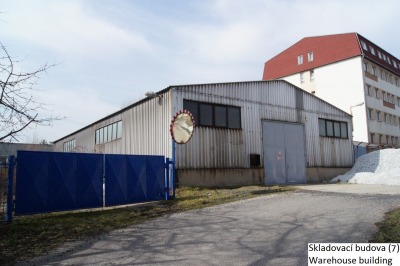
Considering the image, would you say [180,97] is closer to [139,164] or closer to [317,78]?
[139,164]

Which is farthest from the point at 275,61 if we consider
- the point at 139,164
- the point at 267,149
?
the point at 139,164

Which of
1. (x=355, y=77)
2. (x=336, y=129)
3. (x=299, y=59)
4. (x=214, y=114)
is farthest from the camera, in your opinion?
(x=299, y=59)

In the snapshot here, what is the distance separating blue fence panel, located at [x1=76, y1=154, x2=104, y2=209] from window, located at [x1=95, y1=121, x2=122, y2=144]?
422 inches

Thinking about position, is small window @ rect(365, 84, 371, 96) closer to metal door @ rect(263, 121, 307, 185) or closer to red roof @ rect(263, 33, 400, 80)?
red roof @ rect(263, 33, 400, 80)

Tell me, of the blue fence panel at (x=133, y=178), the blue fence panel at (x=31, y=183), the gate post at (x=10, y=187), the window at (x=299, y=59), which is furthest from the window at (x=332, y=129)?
the window at (x=299, y=59)

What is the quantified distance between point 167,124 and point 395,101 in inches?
1708

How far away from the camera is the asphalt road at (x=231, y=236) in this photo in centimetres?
536

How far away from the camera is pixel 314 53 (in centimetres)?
4447

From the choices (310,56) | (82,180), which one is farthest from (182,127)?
(310,56)

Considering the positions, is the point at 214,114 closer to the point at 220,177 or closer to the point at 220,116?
the point at 220,116

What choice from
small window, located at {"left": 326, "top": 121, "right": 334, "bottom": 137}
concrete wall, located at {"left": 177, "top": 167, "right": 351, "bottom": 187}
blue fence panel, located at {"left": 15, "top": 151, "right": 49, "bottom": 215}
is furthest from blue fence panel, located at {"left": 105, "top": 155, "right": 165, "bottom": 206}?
small window, located at {"left": 326, "top": 121, "right": 334, "bottom": 137}

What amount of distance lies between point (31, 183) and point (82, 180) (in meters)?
1.54

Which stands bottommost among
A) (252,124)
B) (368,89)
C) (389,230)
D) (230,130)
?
(389,230)
